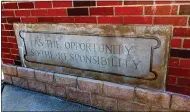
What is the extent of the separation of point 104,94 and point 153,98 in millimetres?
486

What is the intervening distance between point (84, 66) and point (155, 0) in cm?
95

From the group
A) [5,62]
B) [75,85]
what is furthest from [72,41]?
[5,62]

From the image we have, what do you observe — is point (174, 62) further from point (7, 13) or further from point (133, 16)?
point (7, 13)

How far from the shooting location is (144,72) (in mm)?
1888

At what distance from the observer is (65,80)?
7.66 feet

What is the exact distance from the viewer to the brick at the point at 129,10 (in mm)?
1700

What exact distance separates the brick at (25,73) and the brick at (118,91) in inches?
37.2

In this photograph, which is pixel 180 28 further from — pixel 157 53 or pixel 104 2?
pixel 104 2

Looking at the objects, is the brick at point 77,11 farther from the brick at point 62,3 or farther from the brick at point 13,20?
the brick at point 13,20

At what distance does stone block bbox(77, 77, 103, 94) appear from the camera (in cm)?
215

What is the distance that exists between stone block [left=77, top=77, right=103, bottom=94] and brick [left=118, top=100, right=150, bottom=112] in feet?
0.80

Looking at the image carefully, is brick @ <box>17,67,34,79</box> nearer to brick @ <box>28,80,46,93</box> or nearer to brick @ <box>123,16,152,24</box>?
brick @ <box>28,80,46,93</box>

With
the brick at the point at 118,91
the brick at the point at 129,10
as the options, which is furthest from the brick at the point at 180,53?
the brick at the point at 118,91

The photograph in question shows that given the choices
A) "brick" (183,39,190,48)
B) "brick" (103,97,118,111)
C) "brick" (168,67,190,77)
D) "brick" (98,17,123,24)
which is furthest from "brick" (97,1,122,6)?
"brick" (103,97,118,111)
